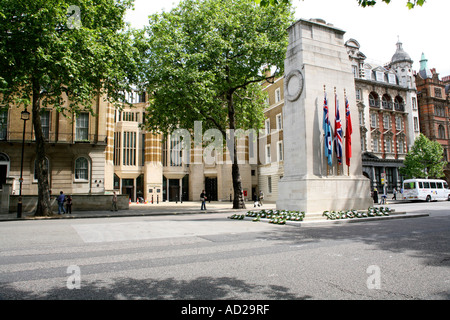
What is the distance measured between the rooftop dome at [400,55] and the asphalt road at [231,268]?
1821 inches

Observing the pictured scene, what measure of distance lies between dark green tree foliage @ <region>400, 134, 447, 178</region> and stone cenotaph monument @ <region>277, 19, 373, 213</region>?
30.3 metres

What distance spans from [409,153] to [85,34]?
40859 millimetres

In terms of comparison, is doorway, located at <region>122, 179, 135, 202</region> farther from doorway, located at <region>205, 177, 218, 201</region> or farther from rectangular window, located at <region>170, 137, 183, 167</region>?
doorway, located at <region>205, 177, 218, 201</region>

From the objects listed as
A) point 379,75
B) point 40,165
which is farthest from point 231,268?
point 379,75

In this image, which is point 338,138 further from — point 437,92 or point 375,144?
point 437,92

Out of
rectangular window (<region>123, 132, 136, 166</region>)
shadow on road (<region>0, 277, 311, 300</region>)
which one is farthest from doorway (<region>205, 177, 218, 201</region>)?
shadow on road (<region>0, 277, 311, 300</region>)

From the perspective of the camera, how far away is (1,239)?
30.3 ft

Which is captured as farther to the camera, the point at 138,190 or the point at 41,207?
the point at 138,190

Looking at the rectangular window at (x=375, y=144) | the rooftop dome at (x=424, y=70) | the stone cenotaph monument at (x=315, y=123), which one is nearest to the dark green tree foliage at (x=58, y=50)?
the stone cenotaph monument at (x=315, y=123)

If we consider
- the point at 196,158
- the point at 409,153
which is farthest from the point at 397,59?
the point at 196,158

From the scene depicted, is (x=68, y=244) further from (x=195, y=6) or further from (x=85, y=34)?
(x=195, y=6)

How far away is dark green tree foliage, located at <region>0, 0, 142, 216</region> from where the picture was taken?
1554 cm

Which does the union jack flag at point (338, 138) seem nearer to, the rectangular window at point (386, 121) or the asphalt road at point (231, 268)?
the asphalt road at point (231, 268)

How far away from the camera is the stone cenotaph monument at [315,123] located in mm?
14141
